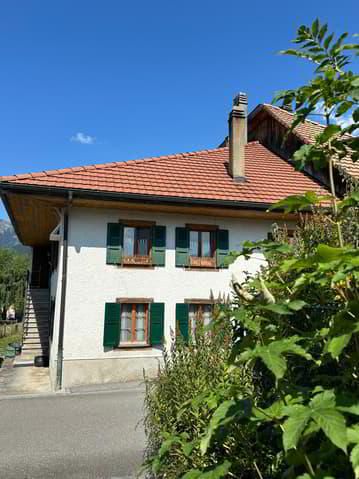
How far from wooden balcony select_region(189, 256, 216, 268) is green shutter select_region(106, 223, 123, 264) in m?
2.34

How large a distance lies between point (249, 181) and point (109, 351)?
7799mm

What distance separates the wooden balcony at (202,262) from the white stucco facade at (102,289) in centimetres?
21

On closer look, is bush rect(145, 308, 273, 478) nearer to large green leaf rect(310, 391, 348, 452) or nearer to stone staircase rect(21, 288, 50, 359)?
large green leaf rect(310, 391, 348, 452)

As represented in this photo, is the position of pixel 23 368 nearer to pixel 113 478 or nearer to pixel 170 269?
pixel 170 269

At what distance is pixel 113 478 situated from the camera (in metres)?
4.72

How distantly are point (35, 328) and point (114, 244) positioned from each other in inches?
334

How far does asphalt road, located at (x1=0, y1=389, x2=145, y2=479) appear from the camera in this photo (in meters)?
5.18

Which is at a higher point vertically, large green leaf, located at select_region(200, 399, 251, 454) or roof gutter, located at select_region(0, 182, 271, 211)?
roof gutter, located at select_region(0, 182, 271, 211)

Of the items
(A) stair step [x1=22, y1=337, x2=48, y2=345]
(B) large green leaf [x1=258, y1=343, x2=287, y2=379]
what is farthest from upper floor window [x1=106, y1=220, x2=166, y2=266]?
(B) large green leaf [x1=258, y1=343, x2=287, y2=379]

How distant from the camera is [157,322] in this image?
37.3 feet

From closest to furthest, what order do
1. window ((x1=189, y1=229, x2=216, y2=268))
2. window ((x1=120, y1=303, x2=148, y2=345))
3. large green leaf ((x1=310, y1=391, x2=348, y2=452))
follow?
large green leaf ((x1=310, y1=391, x2=348, y2=452)), window ((x1=120, y1=303, x2=148, y2=345)), window ((x1=189, y1=229, x2=216, y2=268))

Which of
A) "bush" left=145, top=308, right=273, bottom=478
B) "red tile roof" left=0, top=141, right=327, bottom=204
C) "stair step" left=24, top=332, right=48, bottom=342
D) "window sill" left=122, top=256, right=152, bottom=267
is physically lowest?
"stair step" left=24, top=332, right=48, bottom=342

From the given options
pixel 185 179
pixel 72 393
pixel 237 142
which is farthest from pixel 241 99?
pixel 72 393

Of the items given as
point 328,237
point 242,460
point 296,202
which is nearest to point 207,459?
point 242,460
